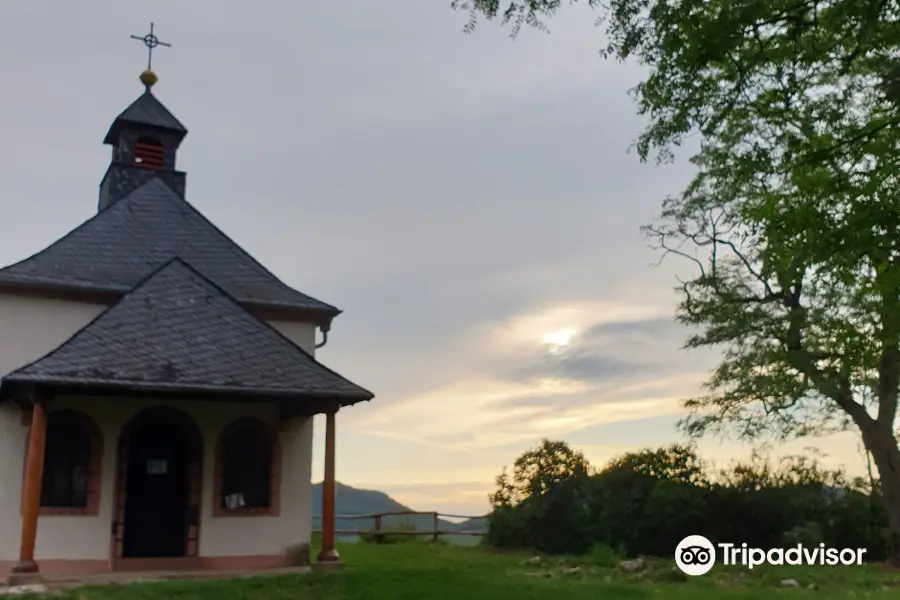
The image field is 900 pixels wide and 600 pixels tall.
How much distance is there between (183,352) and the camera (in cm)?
1288

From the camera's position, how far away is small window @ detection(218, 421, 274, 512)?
47.4ft

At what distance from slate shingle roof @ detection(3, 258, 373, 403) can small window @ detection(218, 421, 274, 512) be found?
5.69ft

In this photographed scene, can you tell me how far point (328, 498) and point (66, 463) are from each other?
13.4 ft

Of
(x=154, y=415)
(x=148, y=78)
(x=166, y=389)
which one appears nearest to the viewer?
(x=166, y=389)

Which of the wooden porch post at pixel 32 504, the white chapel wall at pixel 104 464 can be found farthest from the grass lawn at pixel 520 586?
the white chapel wall at pixel 104 464

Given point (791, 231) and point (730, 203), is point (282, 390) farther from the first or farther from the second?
point (730, 203)

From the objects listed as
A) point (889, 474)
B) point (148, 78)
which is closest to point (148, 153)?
point (148, 78)

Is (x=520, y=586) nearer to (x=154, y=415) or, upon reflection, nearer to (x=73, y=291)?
(x=154, y=415)

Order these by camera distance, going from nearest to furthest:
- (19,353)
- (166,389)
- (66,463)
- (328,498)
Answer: (166,389)
(66,463)
(328,498)
(19,353)

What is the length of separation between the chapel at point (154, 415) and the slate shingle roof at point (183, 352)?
3 centimetres

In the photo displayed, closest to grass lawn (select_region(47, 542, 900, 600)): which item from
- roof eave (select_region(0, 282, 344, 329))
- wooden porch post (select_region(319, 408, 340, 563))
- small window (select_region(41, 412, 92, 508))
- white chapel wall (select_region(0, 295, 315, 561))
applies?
wooden porch post (select_region(319, 408, 340, 563))

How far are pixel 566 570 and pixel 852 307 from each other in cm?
733

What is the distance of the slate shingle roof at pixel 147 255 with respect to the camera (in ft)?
47.7

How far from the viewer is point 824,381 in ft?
62.4
